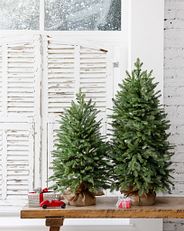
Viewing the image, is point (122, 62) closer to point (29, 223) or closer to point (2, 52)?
point (2, 52)

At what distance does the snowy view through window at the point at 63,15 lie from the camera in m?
3.54

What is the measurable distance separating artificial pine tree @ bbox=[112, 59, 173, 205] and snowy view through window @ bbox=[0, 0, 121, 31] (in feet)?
1.88

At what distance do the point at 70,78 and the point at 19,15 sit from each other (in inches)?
18.4

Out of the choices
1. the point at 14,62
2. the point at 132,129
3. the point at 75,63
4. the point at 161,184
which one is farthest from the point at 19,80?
the point at 161,184

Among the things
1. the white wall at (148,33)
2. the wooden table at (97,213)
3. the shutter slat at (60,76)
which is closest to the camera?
the wooden table at (97,213)

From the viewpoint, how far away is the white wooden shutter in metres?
3.49


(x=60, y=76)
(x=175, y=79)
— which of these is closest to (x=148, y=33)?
(x=175, y=79)

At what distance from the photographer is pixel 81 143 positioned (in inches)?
120

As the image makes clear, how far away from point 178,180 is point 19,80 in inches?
41.4

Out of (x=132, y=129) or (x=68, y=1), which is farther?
(x=68, y=1)

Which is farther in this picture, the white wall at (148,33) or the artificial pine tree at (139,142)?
the white wall at (148,33)

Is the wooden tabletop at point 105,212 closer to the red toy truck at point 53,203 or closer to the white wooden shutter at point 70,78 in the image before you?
the red toy truck at point 53,203

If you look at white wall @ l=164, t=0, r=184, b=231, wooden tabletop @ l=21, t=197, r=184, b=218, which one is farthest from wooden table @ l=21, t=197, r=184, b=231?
white wall @ l=164, t=0, r=184, b=231

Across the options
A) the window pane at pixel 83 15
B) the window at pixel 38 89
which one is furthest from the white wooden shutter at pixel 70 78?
the window pane at pixel 83 15
